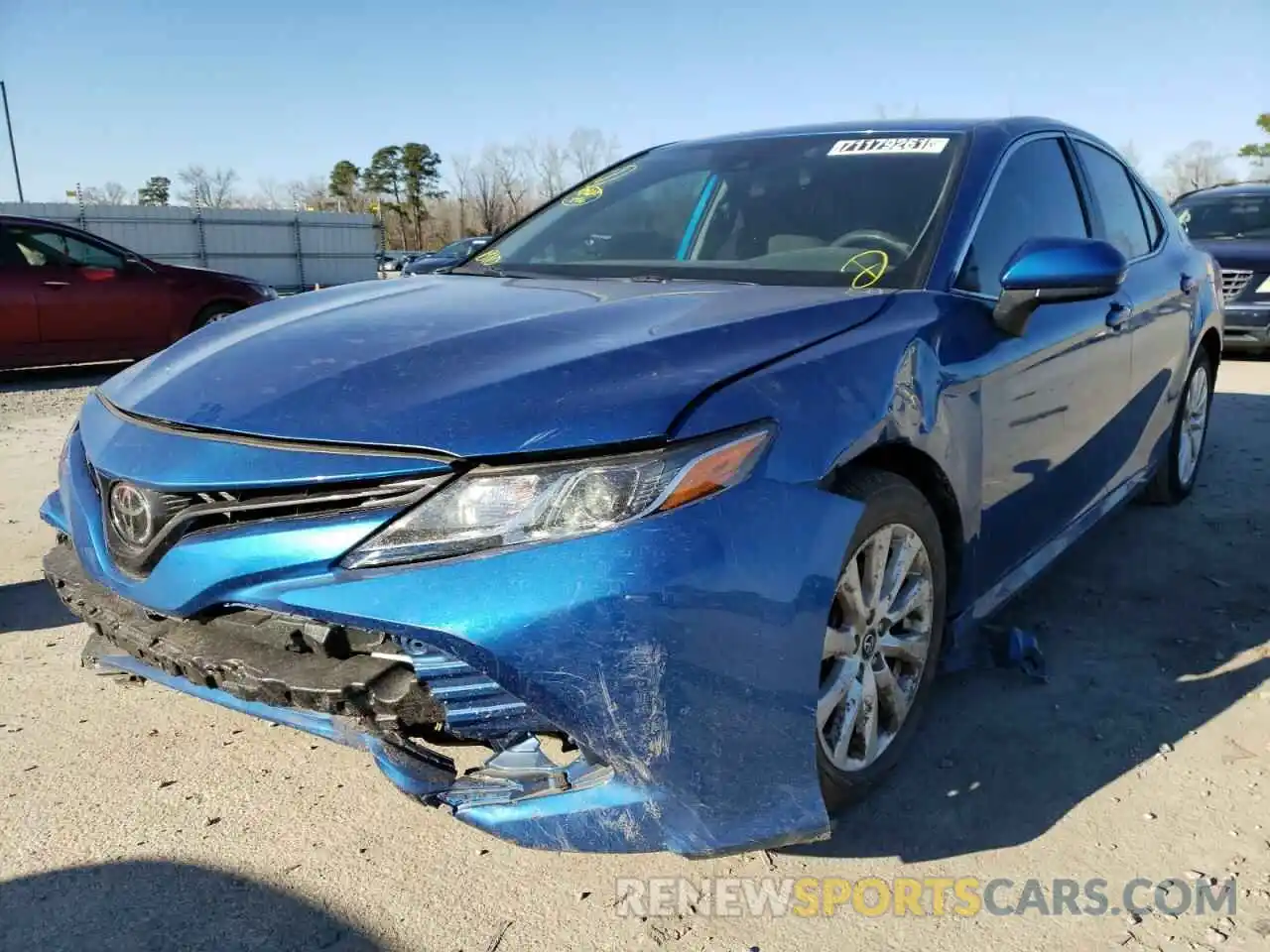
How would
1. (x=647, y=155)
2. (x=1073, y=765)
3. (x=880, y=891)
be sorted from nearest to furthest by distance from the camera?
(x=880, y=891) → (x=1073, y=765) → (x=647, y=155)

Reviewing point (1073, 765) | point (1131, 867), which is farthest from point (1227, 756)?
point (1131, 867)

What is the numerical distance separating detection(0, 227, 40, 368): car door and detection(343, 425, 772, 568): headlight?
851 cm

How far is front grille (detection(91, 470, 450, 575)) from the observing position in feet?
5.59

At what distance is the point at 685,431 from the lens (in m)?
1.71

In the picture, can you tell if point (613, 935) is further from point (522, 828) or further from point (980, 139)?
point (980, 139)

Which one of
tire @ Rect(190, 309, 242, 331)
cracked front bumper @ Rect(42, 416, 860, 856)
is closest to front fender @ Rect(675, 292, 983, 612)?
cracked front bumper @ Rect(42, 416, 860, 856)

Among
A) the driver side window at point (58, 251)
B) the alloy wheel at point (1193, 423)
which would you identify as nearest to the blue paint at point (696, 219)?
the alloy wheel at point (1193, 423)

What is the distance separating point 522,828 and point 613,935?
35cm

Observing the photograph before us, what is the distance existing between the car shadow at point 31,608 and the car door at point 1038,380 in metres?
2.91

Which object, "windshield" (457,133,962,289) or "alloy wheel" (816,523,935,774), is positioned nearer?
"alloy wheel" (816,523,935,774)

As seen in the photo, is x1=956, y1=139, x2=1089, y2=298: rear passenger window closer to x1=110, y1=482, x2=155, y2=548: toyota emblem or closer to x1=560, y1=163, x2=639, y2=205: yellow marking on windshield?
x1=560, y1=163, x2=639, y2=205: yellow marking on windshield

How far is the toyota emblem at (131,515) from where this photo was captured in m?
1.91

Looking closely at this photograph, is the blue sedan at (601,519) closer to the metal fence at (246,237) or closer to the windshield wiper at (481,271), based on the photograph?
the windshield wiper at (481,271)

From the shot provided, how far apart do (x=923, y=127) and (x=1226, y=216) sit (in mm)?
8633
